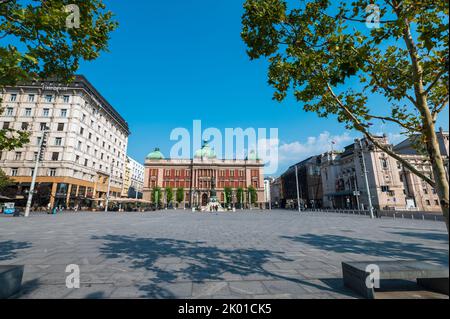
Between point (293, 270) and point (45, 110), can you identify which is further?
point (45, 110)

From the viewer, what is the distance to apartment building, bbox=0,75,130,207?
122 ft

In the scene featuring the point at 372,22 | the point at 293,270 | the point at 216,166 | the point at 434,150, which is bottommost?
the point at 293,270

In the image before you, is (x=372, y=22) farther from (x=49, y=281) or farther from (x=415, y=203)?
(x=415, y=203)

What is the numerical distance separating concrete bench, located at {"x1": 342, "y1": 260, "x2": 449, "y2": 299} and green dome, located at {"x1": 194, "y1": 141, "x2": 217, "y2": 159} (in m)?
73.9

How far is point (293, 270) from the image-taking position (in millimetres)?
5426

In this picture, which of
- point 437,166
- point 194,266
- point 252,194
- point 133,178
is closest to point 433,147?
point 437,166

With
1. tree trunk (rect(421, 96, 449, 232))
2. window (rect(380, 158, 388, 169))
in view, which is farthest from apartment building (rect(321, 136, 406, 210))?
tree trunk (rect(421, 96, 449, 232))

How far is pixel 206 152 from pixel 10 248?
71351 millimetres

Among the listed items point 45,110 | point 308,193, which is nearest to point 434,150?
point 45,110

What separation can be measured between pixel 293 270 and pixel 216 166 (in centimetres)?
7085

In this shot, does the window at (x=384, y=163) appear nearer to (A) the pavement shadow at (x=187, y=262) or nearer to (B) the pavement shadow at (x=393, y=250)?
(B) the pavement shadow at (x=393, y=250)

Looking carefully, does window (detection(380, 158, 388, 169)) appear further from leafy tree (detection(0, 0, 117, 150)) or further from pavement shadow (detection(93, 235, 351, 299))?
leafy tree (detection(0, 0, 117, 150))

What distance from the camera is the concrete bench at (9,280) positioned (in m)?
3.57

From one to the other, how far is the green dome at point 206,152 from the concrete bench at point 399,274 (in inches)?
2909
